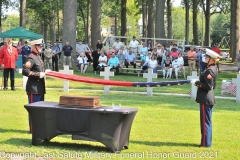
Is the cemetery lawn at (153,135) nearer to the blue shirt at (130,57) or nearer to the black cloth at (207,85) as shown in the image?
the black cloth at (207,85)

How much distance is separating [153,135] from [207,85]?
7.31 ft

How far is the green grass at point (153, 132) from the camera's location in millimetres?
9826

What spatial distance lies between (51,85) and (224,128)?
11962 millimetres

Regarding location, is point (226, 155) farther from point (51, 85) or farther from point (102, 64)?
point (102, 64)

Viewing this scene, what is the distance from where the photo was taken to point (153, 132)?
12281 millimetres

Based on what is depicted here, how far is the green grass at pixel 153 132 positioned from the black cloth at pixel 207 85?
3.35 feet

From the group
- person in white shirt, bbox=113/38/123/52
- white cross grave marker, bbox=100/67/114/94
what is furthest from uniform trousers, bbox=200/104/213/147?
person in white shirt, bbox=113/38/123/52

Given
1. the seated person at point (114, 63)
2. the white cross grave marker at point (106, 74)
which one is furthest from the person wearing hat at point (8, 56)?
the seated person at point (114, 63)

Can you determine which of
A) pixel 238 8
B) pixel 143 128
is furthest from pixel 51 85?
pixel 238 8

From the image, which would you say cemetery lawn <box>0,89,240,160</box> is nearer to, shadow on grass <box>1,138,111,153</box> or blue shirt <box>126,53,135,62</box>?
shadow on grass <box>1,138,111,153</box>

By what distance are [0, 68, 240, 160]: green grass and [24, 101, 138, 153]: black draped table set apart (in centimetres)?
27

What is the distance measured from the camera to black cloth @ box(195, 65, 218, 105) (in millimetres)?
10312

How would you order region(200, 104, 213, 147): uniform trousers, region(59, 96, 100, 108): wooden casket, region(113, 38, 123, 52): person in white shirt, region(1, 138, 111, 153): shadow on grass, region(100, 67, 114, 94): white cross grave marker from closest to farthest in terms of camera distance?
1. region(59, 96, 100, 108): wooden casket
2. region(1, 138, 111, 153): shadow on grass
3. region(200, 104, 213, 147): uniform trousers
4. region(100, 67, 114, 94): white cross grave marker
5. region(113, 38, 123, 52): person in white shirt

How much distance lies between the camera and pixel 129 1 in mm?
78938
